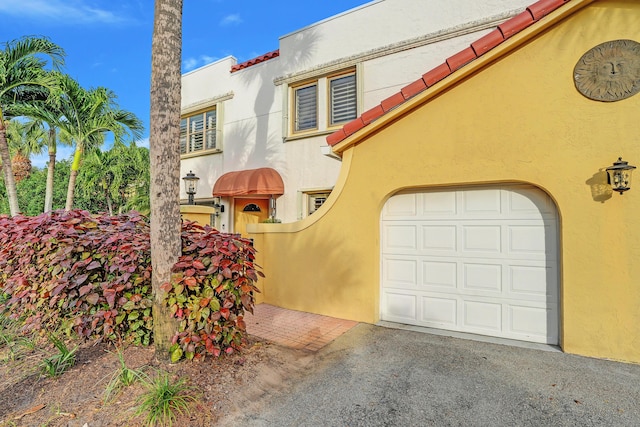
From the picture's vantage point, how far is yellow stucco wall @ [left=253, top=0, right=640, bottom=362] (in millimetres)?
A: 4562

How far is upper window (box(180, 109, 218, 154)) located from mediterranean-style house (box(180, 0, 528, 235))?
0.04 m

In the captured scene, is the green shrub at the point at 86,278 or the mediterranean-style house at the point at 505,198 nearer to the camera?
the green shrub at the point at 86,278

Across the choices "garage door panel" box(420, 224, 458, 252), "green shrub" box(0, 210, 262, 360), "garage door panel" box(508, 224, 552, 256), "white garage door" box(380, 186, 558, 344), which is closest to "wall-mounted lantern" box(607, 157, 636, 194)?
"white garage door" box(380, 186, 558, 344)

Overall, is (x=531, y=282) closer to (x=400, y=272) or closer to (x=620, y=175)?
(x=620, y=175)

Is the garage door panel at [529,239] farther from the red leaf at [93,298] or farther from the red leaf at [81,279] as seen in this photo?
the red leaf at [81,279]

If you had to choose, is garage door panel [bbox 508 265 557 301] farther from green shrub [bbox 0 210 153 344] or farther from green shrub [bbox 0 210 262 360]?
green shrub [bbox 0 210 153 344]

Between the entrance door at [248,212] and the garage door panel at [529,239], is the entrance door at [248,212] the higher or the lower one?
the higher one

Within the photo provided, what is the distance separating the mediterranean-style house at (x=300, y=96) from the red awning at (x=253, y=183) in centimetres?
4

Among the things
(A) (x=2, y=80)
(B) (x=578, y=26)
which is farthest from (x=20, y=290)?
(B) (x=578, y=26)

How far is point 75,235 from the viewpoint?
4.70m

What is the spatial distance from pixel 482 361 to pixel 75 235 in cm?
620

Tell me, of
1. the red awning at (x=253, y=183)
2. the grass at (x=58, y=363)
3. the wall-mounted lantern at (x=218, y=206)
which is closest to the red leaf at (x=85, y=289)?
the grass at (x=58, y=363)

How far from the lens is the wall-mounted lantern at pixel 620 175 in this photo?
4355 mm

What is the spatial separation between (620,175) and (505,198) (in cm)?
147
